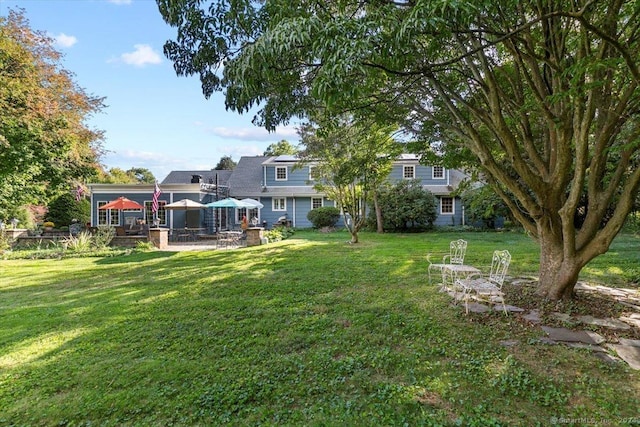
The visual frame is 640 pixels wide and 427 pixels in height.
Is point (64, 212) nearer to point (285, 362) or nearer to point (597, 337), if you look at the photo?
point (285, 362)

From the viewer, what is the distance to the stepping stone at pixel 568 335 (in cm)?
388

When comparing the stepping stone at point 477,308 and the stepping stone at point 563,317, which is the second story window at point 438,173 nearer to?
the stepping stone at point 477,308

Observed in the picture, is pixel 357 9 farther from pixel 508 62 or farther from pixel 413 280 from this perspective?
pixel 413 280

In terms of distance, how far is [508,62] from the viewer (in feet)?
21.7

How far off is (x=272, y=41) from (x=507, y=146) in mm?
3790

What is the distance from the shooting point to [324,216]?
21.3 m

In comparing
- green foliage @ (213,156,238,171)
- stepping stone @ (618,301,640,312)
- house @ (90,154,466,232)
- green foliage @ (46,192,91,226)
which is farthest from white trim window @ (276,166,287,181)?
green foliage @ (213,156,238,171)

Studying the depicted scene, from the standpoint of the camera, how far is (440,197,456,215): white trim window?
866 inches

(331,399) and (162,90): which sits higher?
(162,90)

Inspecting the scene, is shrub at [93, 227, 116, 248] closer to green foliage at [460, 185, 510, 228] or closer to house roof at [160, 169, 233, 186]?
house roof at [160, 169, 233, 186]

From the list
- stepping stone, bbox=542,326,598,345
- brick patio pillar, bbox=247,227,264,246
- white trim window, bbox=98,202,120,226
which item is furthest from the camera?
white trim window, bbox=98,202,120,226

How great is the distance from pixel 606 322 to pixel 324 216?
57.0ft

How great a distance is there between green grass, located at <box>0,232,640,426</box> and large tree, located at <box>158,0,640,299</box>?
1.96 m

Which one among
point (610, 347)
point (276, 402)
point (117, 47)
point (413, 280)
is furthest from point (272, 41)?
point (117, 47)
